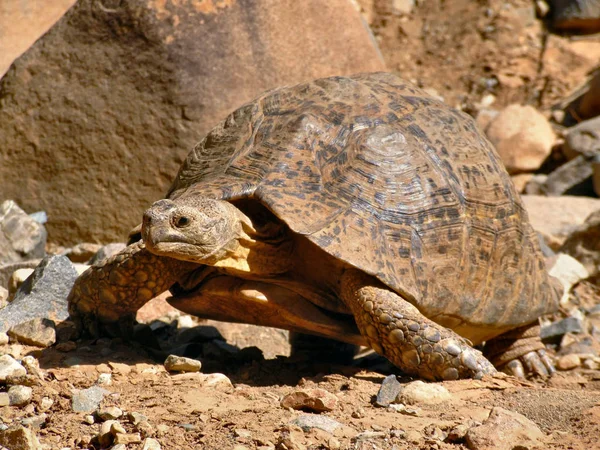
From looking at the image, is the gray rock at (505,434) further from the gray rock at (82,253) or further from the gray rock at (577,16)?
the gray rock at (577,16)

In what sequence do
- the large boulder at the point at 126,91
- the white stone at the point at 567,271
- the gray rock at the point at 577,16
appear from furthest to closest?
the gray rock at the point at 577,16
the white stone at the point at 567,271
the large boulder at the point at 126,91

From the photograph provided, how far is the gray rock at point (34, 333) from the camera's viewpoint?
434 cm

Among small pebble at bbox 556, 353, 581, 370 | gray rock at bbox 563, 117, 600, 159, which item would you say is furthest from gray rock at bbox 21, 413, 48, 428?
gray rock at bbox 563, 117, 600, 159

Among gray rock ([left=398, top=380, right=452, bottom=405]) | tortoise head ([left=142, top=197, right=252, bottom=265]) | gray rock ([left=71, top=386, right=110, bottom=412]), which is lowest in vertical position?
gray rock ([left=398, top=380, right=452, bottom=405])

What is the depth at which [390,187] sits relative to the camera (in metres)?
4.35

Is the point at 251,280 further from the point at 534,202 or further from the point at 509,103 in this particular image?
the point at 509,103

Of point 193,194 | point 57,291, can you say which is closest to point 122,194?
point 57,291

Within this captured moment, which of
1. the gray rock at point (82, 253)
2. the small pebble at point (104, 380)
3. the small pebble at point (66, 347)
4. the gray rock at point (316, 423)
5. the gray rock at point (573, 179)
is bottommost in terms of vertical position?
the gray rock at point (573, 179)

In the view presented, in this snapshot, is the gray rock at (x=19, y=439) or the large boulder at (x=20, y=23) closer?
the gray rock at (x=19, y=439)

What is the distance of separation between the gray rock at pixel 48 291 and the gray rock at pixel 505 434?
8.77 ft

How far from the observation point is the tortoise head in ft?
12.7

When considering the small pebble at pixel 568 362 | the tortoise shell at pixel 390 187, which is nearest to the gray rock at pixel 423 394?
the tortoise shell at pixel 390 187

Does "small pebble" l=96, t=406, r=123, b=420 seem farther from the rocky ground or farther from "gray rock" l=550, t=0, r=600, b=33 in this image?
"gray rock" l=550, t=0, r=600, b=33

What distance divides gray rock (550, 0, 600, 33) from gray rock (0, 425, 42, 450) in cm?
1141
